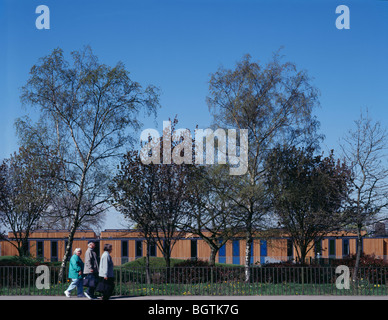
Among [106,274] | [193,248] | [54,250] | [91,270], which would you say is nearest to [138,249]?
[193,248]

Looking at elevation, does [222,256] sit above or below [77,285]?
below

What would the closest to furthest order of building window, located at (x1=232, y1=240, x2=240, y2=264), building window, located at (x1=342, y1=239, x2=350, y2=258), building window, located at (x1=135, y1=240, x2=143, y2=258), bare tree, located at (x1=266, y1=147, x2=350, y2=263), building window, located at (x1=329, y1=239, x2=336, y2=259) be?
bare tree, located at (x1=266, y1=147, x2=350, y2=263)
building window, located at (x1=232, y1=240, x2=240, y2=264)
building window, located at (x1=135, y1=240, x2=143, y2=258)
building window, located at (x1=329, y1=239, x2=336, y2=259)
building window, located at (x1=342, y1=239, x2=350, y2=258)

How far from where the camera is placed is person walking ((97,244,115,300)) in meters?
17.7

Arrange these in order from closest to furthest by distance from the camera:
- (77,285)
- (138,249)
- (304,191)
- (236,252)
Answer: (77,285) < (304,191) < (236,252) < (138,249)

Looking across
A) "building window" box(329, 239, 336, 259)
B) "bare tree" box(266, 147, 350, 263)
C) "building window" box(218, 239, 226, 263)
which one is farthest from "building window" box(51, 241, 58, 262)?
"bare tree" box(266, 147, 350, 263)

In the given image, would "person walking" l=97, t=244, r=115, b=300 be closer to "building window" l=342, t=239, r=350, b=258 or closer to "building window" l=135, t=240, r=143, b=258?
"building window" l=135, t=240, r=143, b=258

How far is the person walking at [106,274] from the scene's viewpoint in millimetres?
17734

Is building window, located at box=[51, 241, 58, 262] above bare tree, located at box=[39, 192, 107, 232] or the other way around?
the other way around

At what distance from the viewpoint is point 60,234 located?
5384cm

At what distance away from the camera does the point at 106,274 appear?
17.8 metres

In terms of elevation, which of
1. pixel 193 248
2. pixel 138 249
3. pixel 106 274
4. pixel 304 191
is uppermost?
pixel 304 191

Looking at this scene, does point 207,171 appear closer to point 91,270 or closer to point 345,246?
point 91,270
